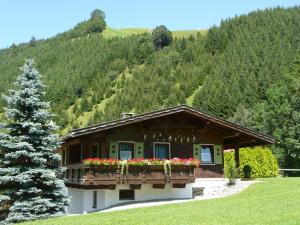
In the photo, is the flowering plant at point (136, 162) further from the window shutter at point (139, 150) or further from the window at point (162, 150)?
the window at point (162, 150)

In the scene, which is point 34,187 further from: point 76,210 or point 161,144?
point 161,144

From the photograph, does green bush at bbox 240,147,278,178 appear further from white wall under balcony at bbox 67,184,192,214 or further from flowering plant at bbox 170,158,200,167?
flowering plant at bbox 170,158,200,167

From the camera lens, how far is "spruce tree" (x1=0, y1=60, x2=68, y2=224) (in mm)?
22234

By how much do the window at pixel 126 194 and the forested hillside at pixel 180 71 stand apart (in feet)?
120

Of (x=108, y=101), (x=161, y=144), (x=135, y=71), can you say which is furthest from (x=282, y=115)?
(x=135, y=71)

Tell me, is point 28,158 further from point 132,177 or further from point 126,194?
point 126,194

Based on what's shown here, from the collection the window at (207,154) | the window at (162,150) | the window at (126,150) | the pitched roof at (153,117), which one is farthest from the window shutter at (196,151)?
the window at (126,150)

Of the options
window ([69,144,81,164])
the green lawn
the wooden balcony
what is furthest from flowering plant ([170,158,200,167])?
window ([69,144,81,164])

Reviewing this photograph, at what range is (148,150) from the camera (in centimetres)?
2808

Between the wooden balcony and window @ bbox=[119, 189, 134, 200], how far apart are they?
124cm

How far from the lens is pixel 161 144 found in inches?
1130

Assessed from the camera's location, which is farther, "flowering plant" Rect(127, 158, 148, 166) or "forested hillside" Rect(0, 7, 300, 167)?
"forested hillside" Rect(0, 7, 300, 167)

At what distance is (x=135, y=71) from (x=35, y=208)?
12244 cm

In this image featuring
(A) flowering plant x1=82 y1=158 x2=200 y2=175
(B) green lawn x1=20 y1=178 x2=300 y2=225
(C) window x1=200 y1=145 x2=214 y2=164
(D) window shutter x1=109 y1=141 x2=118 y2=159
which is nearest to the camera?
(B) green lawn x1=20 y1=178 x2=300 y2=225
